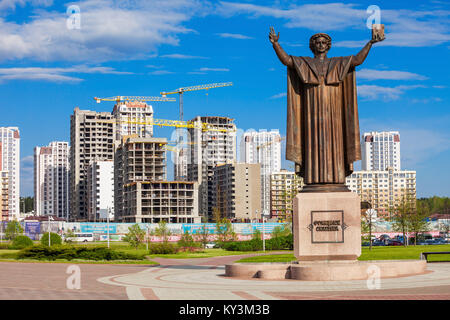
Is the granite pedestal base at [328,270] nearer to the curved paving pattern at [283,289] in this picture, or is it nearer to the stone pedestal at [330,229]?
the stone pedestal at [330,229]

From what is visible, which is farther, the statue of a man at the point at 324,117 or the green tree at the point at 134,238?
the green tree at the point at 134,238

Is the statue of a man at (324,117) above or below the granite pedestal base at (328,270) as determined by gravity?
above

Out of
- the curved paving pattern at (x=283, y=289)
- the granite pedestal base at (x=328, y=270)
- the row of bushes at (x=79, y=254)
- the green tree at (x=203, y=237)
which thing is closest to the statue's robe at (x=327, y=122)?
the granite pedestal base at (x=328, y=270)

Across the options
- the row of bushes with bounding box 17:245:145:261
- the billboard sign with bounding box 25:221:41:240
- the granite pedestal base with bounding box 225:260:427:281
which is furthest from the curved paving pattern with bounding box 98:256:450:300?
the billboard sign with bounding box 25:221:41:240

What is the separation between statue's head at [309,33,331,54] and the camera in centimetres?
2622

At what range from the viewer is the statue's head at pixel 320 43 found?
2622 cm

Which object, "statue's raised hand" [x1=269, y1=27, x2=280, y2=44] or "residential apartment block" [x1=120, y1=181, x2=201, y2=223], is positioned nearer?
"statue's raised hand" [x1=269, y1=27, x2=280, y2=44]

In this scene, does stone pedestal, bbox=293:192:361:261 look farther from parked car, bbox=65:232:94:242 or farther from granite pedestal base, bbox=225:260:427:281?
parked car, bbox=65:232:94:242

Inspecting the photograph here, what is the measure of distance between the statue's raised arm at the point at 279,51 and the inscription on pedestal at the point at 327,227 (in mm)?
6620

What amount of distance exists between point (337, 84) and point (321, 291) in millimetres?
10140

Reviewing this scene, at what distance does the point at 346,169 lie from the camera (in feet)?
86.0
